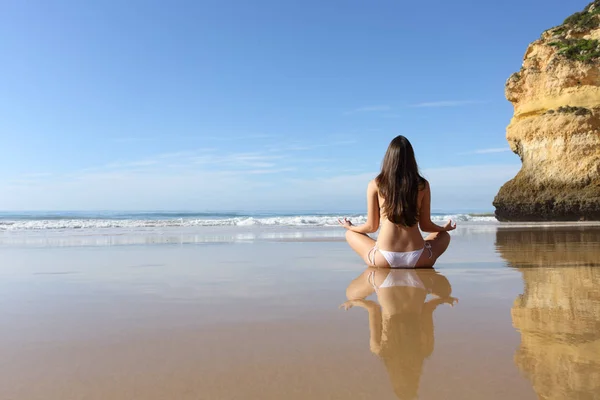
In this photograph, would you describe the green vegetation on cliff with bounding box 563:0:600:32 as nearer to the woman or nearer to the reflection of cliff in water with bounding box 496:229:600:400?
the reflection of cliff in water with bounding box 496:229:600:400

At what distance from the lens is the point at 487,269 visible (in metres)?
5.23

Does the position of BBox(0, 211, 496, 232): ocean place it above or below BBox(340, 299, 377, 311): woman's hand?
above

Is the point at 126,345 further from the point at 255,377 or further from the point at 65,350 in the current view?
the point at 255,377

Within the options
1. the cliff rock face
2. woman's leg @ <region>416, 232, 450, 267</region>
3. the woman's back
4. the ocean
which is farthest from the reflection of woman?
the cliff rock face

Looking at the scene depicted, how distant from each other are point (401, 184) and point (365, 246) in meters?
0.89

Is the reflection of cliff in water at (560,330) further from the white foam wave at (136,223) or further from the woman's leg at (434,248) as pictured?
the white foam wave at (136,223)

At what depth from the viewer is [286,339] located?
2.45 m

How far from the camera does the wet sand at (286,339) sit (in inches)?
70.2

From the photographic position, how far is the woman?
4.94m

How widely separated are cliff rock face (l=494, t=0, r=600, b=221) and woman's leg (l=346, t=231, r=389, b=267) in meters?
16.5

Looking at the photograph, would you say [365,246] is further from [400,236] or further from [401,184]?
[401,184]

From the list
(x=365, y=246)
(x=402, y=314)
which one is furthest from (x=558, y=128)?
(x=402, y=314)

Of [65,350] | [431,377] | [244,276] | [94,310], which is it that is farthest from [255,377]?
[244,276]

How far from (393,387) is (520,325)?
1.23 metres
